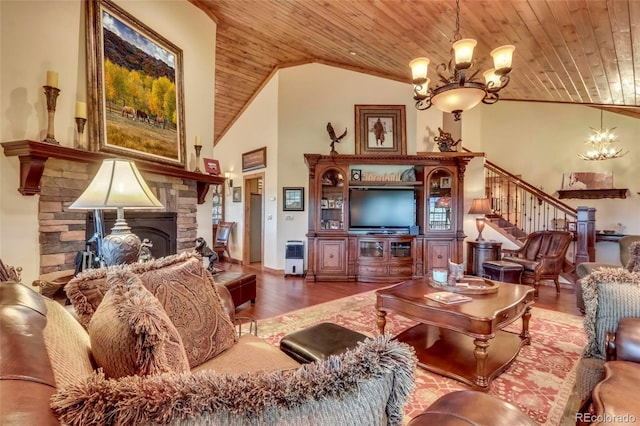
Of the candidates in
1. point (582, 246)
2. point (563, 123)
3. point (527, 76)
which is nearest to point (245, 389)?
point (527, 76)

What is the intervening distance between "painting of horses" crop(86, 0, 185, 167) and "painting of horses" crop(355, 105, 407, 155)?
305 centimetres

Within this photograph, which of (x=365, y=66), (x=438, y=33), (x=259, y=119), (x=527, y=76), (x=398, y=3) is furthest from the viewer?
(x=259, y=119)

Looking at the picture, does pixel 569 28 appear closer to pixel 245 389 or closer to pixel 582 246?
pixel 582 246

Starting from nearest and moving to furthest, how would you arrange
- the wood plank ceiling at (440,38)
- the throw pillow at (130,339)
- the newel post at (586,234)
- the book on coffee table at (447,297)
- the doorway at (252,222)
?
the throw pillow at (130,339)
the book on coffee table at (447,297)
the wood plank ceiling at (440,38)
the newel post at (586,234)
the doorway at (252,222)

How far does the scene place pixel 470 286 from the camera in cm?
256

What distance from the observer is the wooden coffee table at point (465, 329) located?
1934 mm

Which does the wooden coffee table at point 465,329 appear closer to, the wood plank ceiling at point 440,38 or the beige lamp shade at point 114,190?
the beige lamp shade at point 114,190

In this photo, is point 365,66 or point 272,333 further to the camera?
point 365,66

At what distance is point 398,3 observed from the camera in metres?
3.31

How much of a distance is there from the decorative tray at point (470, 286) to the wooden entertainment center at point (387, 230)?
2331 mm

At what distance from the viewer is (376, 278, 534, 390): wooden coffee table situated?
1.93m

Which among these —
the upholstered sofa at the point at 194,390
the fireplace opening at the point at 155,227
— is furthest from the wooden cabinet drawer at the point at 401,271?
the upholstered sofa at the point at 194,390

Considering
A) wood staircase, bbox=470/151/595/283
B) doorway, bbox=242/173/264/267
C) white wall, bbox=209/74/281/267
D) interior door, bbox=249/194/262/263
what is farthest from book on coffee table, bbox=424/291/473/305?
interior door, bbox=249/194/262/263

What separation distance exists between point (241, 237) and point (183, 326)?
5.52 m
